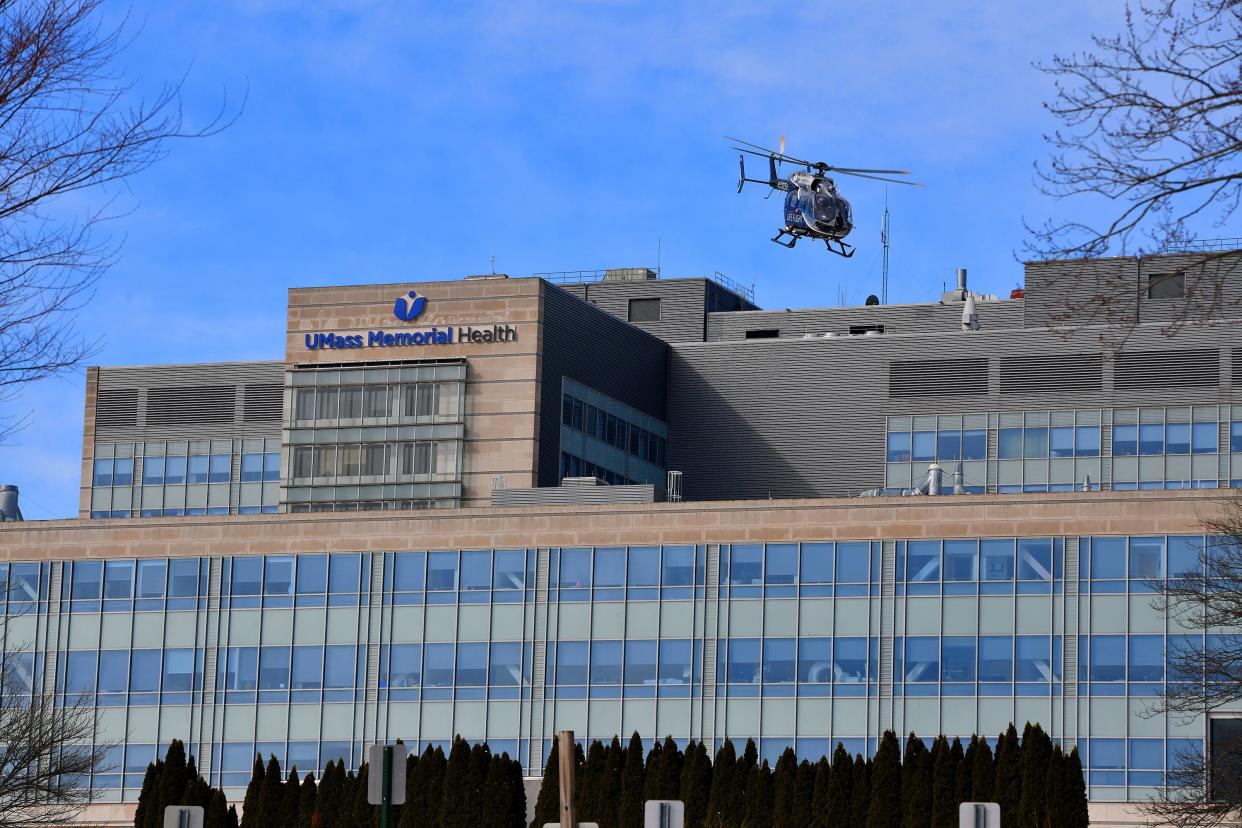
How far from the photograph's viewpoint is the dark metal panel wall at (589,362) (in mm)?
87375

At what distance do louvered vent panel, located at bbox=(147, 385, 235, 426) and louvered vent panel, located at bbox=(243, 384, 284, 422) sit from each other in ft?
2.65

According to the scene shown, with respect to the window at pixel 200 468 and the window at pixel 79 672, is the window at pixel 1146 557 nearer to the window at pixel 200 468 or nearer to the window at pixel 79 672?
the window at pixel 79 672

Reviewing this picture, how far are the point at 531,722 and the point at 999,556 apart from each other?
16391 mm

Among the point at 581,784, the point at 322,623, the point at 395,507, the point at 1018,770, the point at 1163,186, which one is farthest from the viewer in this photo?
the point at 395,507

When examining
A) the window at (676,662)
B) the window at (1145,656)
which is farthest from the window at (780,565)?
the window at (1145,656)

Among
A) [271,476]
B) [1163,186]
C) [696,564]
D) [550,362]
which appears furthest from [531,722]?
[1163,186]

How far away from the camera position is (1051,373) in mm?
93000

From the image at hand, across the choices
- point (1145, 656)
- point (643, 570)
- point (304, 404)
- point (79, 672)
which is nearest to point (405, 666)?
point (643, 570)

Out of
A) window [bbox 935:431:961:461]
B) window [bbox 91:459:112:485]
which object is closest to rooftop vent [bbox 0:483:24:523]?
window [bbox 91:459:112:485]

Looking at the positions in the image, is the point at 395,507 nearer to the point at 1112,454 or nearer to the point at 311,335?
the point at 311,335

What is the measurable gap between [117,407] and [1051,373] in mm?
42553

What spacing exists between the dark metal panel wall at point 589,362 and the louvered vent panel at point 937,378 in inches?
418

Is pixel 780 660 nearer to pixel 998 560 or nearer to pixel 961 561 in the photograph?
pixel 961 561

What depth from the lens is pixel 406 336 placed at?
8819cm
